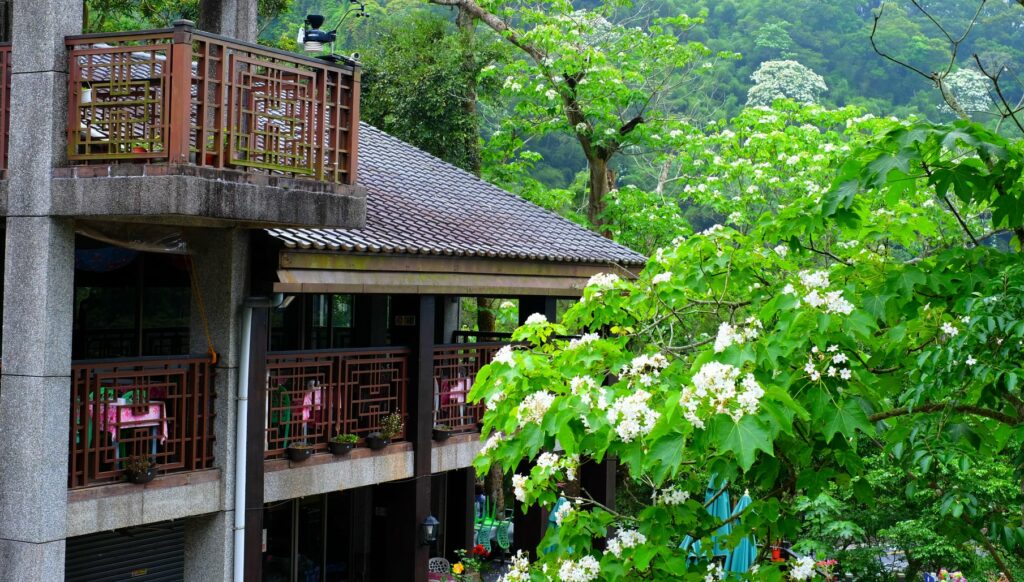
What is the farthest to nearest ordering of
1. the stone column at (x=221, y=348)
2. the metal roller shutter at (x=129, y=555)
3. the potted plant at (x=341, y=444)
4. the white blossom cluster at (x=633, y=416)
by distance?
the metal roller shutter at (x=129, y=555) < the potted plant at (x=341, y=444) < the stone column at (x=221, y=348) < the white blossom cluster at (x=633, y=416)

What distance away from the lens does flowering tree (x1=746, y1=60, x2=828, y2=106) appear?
37031 millimetres

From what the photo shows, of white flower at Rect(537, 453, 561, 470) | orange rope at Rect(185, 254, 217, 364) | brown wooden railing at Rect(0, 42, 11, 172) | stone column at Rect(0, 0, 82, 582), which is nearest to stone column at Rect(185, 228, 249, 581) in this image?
orange rope at Rect(185, 254, 217, 364)

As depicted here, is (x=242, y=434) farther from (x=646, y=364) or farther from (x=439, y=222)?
(x=646, y=364)

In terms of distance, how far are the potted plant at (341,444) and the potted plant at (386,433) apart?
15.1 inches

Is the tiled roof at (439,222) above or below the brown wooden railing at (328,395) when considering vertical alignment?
above

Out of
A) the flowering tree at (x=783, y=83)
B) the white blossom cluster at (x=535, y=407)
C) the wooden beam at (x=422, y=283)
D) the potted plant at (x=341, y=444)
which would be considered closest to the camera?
the white blossom cluster at (x=535, y=407)

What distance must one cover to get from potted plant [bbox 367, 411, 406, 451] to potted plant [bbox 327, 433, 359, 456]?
383mm

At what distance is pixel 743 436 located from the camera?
3.99 metres

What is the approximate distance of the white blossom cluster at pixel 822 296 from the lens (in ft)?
16.2

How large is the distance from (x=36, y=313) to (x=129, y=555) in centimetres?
486

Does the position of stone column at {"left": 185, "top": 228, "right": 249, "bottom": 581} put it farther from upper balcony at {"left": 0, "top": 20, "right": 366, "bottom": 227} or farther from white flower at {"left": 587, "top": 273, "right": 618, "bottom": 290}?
white flower at {"left": 587, "top": 273, "right": 618, "bottom": 290}

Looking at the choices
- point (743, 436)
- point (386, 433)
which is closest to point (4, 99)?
point (386, 433)

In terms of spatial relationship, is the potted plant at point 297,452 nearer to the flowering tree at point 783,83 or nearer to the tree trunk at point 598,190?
the tree trunk at point 598,190

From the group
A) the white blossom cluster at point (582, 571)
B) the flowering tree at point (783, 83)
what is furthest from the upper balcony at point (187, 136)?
the flowering tree at point (783, 83)
